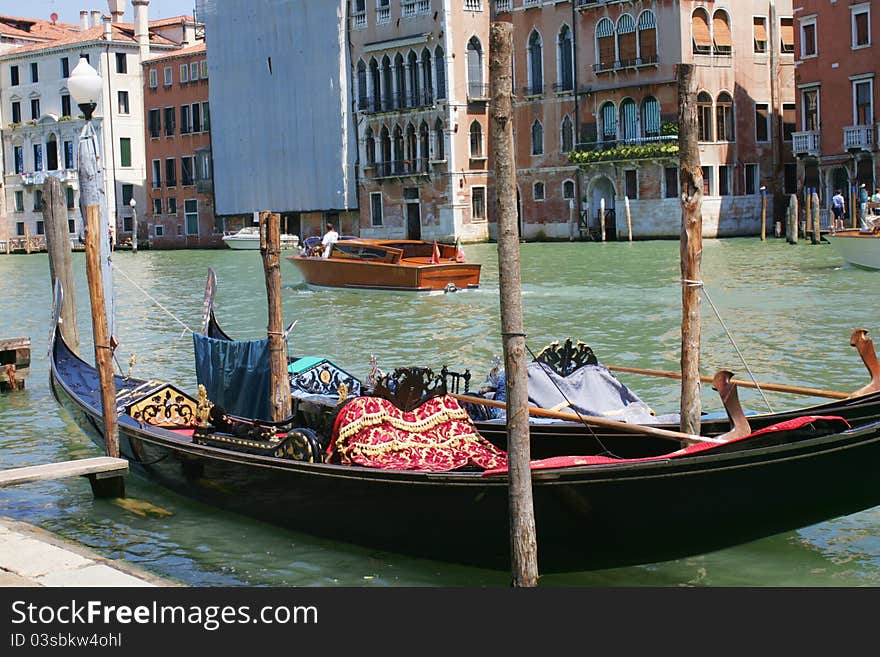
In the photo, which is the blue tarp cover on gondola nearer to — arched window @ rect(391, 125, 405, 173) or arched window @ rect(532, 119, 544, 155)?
arched window @ rect(532, 119, 544, 155)

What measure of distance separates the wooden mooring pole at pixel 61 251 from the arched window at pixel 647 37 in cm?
1906

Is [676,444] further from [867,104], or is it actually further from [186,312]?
[867,104]

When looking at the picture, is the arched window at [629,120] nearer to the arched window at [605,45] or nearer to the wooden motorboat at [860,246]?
the arched window at [605,45]

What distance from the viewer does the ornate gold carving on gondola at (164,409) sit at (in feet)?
21.3

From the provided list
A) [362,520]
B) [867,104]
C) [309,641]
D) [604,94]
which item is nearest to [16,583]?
[309,641]

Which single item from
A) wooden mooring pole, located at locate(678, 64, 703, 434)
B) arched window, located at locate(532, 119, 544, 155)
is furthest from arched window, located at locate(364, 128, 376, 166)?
wooden mooring pole, located at locate(678, 64, 703, 434)

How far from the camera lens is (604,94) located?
27891 mm

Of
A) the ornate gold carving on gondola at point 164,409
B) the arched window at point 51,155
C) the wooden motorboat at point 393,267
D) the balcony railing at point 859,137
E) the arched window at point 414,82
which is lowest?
the ornate gold carving on gondola at point 164,409

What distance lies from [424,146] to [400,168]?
0.78 meters

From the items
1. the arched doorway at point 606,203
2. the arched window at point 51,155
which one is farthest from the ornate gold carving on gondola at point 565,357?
the arched window at point 51,155

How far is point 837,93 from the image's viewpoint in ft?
78.3

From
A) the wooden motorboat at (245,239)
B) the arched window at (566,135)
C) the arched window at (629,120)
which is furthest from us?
the wooden motorboat at (245,239)

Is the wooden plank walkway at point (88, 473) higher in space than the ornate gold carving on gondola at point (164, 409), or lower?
lower

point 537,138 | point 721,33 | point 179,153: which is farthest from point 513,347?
point 179,153
